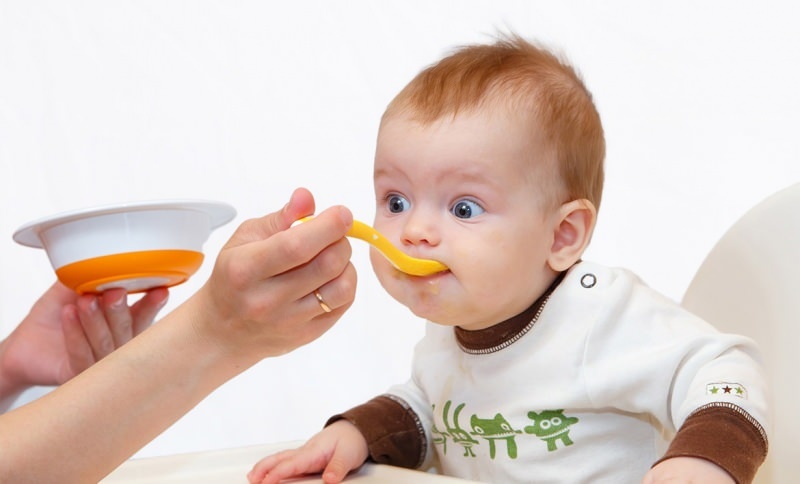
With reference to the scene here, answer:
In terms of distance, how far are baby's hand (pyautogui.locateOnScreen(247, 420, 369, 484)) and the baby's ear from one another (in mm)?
286

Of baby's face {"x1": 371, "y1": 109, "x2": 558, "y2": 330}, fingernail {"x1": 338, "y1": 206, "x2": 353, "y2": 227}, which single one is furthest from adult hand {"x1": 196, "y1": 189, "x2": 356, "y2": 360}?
baby's face {"x1": 371, "y1": 109, "x2": 558, "y2": 330}

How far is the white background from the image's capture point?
2107 millimetres

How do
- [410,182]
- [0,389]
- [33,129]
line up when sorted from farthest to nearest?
[33,129], [0,389], [410,182]

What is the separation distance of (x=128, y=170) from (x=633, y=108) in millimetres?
1079

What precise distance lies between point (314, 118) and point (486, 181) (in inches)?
51.2

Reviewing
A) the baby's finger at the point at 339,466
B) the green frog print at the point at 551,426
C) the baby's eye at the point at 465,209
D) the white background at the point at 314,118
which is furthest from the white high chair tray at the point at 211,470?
the white background at the point at 314,118

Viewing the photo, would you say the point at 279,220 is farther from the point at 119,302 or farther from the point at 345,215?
the point at 119,302

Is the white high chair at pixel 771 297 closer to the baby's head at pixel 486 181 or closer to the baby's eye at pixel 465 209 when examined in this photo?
the baby's head at pixel 486 181

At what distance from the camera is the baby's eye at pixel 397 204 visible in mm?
1055

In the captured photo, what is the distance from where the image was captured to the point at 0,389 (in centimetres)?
155

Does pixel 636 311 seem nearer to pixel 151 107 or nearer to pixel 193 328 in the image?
pixel 193 328

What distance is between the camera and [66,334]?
148 cm

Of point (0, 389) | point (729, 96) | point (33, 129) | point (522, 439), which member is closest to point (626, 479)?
point (522, 439)

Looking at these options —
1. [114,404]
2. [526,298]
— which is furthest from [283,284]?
[526,298]
